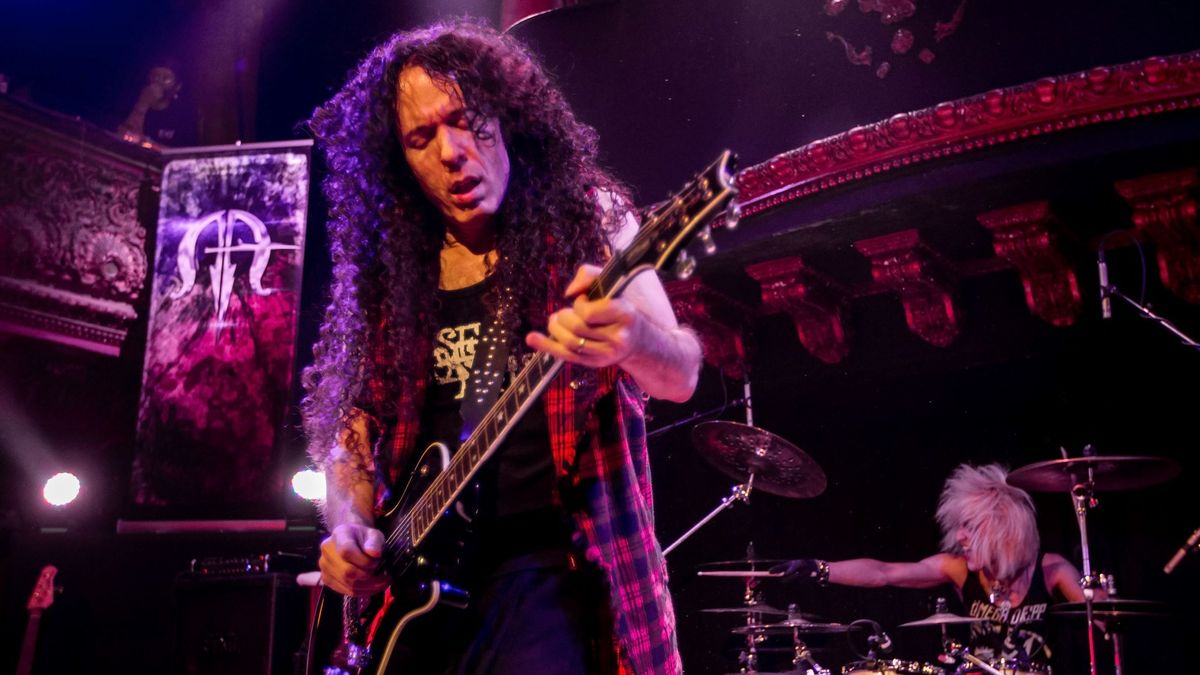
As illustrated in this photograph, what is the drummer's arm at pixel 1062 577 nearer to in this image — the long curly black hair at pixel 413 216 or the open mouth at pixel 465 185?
the long curly black hair at pixel 413 216

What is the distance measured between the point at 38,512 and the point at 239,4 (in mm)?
3659

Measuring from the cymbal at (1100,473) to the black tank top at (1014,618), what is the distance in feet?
2.17

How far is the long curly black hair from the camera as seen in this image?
6.90 ft

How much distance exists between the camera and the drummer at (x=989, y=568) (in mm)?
4941

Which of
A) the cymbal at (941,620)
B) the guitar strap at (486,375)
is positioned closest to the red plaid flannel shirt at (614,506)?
the guitar strap at (486,375)

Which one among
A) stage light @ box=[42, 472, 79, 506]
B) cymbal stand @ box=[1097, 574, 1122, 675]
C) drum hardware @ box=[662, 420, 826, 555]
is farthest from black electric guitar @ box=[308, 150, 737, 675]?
stage light @ box=[42, 472, 79, 506]

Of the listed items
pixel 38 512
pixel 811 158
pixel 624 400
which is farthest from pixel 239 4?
pixel 624 400

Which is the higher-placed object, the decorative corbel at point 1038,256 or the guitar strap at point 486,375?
the decorative corbel at point 1038,256

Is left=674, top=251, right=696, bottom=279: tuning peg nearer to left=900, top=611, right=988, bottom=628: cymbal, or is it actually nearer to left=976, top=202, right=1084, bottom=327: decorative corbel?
left=976, top=202, right=1084, bottom=327: decorative corbel

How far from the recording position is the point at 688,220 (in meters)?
1.51

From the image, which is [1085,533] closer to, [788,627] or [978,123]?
[788,627]

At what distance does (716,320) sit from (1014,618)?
6.83 feet

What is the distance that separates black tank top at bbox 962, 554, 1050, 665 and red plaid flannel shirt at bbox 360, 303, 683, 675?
143 inches

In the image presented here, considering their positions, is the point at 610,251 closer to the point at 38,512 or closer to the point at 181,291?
the point at 181,291
